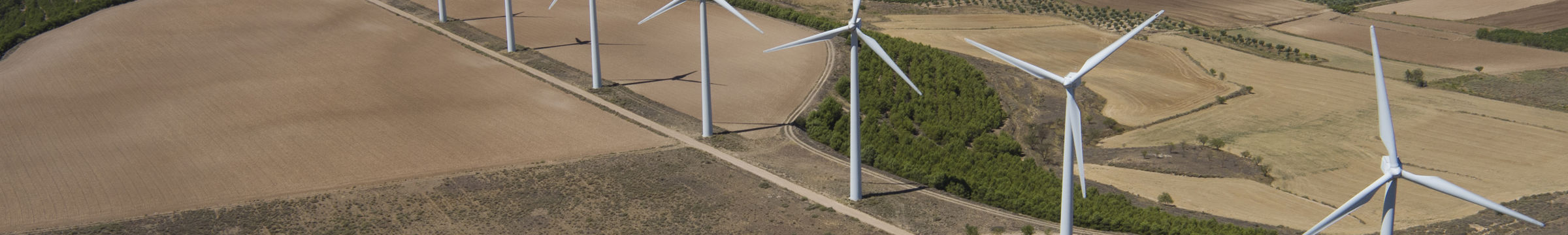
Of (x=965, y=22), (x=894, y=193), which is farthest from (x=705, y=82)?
(x=965, y=22)

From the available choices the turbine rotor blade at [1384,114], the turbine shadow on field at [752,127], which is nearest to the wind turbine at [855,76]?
the turbine shadow on field at [752,127]

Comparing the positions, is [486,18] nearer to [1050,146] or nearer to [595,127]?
[595,127]

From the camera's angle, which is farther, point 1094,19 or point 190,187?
point 1094,19

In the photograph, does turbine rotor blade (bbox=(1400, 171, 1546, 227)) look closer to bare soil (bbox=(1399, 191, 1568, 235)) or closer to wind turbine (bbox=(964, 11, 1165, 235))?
wind turbine (bbox=(964, 11, 1165, 235))

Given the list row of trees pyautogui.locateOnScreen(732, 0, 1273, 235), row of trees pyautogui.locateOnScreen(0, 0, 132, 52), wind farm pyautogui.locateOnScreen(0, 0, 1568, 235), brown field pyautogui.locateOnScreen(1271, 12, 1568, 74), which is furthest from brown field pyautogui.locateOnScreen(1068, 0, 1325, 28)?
row of trees pyautogui.locateOnScreen(0, 0, 132, 52)

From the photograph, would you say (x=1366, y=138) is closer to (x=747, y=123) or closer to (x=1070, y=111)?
(x=747, y=123)

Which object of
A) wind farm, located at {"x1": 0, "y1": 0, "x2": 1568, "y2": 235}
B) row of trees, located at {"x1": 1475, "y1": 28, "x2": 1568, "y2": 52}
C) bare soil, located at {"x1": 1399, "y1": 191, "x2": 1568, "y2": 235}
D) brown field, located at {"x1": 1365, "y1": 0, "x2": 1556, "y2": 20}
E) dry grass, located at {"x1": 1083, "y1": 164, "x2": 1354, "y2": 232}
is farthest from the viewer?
brown field, located at {"x1": 1365, "y1": 0, "x2": 1556, "y2": 20}

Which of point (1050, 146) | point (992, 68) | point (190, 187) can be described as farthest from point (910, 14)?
point (190, 187)
